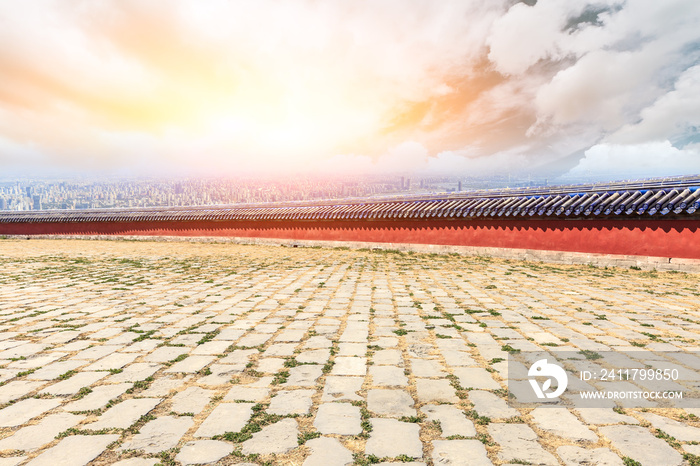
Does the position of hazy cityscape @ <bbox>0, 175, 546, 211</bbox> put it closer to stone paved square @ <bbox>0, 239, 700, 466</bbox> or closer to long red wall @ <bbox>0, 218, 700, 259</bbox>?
long red wall @ <bbox>0, 218, 700, 259</bbox>

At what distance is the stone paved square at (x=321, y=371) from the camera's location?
7.50 feet

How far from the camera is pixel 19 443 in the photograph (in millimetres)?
2311

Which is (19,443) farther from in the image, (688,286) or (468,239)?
(468,239)

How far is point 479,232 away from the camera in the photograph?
42.6ft

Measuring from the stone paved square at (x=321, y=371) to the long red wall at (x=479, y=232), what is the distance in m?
2.20

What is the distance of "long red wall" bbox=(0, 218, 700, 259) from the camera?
9.55 metres

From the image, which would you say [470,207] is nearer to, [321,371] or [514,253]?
[514,253]

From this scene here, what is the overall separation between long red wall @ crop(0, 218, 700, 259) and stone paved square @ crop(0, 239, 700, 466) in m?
2.20

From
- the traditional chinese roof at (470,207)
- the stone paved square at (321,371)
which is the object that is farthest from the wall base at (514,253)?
the stone paved square at (321,371)

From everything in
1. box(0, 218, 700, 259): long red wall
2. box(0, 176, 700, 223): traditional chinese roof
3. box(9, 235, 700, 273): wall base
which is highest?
box(0, 176, 700, 223): traditional chinese roof

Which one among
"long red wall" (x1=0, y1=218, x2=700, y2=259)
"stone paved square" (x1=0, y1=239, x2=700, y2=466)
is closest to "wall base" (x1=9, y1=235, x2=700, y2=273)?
"long red wall" (x1=0, y1=218, x2=700, y2=259)

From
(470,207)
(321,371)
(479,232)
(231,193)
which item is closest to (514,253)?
(479,232)

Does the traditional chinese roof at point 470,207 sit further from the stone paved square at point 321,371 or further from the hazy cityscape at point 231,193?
the hazy cityscape at point 231,193

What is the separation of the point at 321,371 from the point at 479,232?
424 inches
